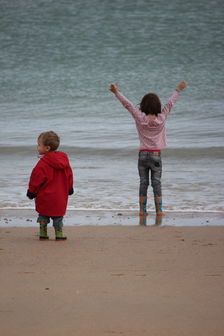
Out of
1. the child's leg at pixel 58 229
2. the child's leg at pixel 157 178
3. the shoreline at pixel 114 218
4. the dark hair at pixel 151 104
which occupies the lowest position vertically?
the shoreline at pixel 114 218

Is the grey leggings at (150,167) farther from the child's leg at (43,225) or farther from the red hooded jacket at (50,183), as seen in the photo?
the child's leg at (43,225)

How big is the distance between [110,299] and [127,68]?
32250 mm

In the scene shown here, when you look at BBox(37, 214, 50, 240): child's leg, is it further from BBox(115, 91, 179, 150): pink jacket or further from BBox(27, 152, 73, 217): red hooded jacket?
BBox(115, 91, 179, 150): pink jacket

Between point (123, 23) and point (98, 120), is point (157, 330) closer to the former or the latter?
point (98, 120)

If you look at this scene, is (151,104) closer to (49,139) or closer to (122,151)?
(49,139)

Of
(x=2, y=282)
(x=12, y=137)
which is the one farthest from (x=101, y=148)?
(x=2, y=282)

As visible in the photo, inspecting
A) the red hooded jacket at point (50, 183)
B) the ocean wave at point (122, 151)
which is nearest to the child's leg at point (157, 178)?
the red hooded jacket at point (50, 183)

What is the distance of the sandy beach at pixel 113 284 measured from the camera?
338cm

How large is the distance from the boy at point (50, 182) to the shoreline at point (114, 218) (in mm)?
778

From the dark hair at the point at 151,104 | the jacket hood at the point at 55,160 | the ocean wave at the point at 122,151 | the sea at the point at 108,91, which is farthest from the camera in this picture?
the ocean wave at the point at 122,151

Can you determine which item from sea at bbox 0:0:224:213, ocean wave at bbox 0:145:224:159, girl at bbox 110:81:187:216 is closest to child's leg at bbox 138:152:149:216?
girl at bbox 110:81:187:216

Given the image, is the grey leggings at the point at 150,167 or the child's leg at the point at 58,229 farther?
the grey leggings at the point at 150,167

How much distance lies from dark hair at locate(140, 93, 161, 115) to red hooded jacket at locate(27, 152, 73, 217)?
104 cm

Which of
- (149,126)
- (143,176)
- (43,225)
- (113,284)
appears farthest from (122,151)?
(113,284)
